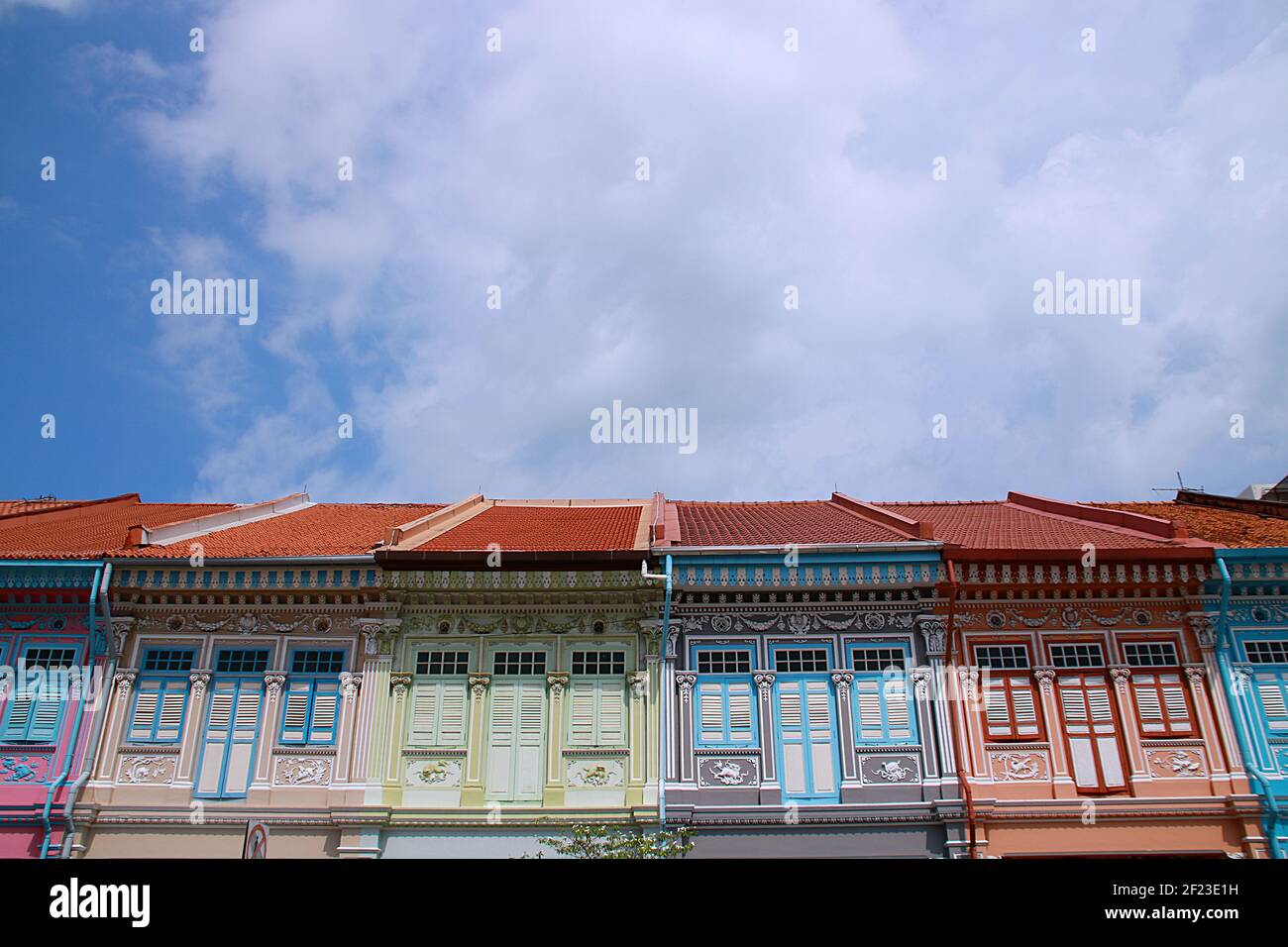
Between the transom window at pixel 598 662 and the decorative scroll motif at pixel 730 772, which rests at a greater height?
the transom window at pixel 598 662

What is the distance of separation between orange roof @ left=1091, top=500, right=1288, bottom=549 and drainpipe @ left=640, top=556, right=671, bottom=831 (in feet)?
32.2

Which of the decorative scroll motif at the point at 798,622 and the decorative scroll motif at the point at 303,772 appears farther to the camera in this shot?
the decorative scroll motif at the point at 798,622

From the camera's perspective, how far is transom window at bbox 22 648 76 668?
1714 centimetres

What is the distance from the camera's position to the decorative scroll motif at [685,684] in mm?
16922

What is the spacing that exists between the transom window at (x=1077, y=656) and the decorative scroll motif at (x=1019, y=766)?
1636 millimetres

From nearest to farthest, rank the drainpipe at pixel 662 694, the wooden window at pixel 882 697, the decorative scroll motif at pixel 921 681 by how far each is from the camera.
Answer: the drainpipe at pixel 662 694 < the wooden window at pixel 882 697 < the decorative scroll motif at pixel 921 681

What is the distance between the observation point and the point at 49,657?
677 inches

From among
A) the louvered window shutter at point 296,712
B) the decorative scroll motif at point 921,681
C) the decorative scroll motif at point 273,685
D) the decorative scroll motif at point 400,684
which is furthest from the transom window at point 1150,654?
the decorative scroll motif at point 273,685

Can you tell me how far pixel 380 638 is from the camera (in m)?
17.3

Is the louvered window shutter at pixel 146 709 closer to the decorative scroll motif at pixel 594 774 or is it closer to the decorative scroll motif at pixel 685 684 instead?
the decorative scroll motif at pixel 594 774

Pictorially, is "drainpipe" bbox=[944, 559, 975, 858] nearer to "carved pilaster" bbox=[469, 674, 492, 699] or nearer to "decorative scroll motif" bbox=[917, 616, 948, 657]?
"decorative scroll motif" bbox=[917, 616, 948, 657]

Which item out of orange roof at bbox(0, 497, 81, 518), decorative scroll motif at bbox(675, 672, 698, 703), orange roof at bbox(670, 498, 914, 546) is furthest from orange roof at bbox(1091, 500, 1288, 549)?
orange roof at bbox(0, 497, 81, 518)

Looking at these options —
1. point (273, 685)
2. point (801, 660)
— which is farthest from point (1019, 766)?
point (273, 685)
